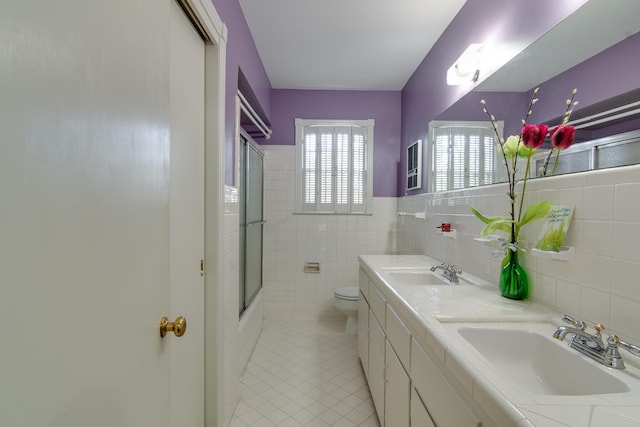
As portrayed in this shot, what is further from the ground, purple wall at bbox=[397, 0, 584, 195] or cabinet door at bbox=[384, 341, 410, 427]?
purple wall at bbox=[397, 0, 584, 195]

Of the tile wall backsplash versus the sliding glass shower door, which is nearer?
the sliding glass shower door

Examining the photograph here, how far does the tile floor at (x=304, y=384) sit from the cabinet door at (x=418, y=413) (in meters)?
0.82

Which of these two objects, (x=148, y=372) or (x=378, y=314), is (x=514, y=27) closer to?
(x=378, y=314)

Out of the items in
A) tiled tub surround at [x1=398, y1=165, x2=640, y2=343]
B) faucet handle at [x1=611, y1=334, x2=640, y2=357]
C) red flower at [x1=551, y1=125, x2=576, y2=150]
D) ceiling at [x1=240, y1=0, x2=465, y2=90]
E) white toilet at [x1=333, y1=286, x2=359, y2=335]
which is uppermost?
ceiling at [x1=240, y1=0, x2=465, y2=90]

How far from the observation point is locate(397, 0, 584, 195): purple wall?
4.13ft

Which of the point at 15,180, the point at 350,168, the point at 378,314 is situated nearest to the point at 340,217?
the point at 350,168

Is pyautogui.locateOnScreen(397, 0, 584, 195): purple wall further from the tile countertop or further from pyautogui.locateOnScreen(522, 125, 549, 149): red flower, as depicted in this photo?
the tile countertop

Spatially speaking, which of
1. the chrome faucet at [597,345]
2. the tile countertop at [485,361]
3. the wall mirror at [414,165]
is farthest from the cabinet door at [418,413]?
the wall mirror at [414,165]

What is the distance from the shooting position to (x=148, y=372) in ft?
2.21

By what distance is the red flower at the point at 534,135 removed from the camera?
3.66ft

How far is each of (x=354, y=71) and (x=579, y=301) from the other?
2604 mm

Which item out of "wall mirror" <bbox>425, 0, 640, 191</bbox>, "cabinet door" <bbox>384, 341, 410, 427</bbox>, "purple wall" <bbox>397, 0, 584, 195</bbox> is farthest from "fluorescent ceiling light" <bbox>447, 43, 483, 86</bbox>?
"cabinet door" <bbox>384, 341, 410, 427</bbox>

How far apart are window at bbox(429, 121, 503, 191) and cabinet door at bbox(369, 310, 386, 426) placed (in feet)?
3.34

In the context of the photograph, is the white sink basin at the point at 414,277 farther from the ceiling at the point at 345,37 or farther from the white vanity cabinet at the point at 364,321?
the ceiling at the point at 345,37
